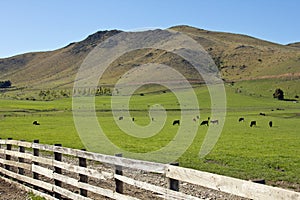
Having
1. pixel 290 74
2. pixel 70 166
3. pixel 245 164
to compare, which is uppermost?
pixel 290 74

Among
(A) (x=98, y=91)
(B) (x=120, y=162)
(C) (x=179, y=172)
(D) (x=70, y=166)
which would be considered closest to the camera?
(C) (x=179, y=172)

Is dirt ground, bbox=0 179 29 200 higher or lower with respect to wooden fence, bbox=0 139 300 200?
lower

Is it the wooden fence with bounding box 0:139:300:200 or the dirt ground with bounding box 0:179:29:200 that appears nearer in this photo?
the wooden fence with bounding box 0:139:300:200

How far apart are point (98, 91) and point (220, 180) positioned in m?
187

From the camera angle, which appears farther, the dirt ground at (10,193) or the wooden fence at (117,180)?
the dirt ground at (10,193)

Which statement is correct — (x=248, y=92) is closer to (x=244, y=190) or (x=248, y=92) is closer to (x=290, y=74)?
(x=290, y=74)

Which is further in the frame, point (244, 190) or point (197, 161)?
point (197, 161)

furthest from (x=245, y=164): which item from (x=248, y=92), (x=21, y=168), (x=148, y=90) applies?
(x=148, y=90)

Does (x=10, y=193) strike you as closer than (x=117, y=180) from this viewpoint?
No

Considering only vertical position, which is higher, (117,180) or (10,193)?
(117,180)

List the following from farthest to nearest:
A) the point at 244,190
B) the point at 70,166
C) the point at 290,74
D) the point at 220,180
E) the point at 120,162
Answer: the point at 290,74 < the point at 70,166 < the point at 120,162 < the point at 220,180 < the point at 244,190

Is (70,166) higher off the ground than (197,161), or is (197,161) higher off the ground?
(70,166)

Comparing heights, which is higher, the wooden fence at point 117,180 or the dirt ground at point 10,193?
the wooden fence at point 117,180

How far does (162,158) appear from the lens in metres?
23.8
